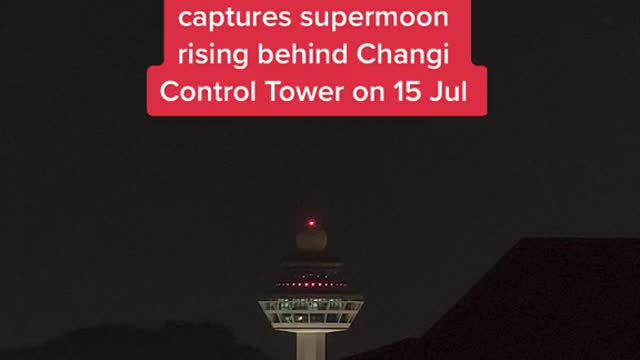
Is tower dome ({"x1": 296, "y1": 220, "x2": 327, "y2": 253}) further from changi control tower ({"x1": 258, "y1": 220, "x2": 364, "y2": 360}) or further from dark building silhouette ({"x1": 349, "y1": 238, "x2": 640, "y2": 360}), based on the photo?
dark building silhouette ({"x1": 349, "y1": 238, "x2": 640, "y2": 360})

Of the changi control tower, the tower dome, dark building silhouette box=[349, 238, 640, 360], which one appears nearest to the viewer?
dark building silhouette box=[349, 238, 640, 360]

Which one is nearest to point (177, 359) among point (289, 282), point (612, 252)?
point (289, 282)

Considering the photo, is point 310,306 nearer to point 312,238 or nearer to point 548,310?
point 312,238

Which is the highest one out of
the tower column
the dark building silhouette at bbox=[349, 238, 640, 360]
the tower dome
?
the tower dome

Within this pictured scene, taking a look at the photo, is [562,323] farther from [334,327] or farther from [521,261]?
[334,327]

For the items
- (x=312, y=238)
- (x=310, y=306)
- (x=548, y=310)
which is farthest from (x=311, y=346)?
(x=548, y=310)

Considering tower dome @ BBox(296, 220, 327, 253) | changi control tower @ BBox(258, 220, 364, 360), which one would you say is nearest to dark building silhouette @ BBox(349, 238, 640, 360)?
tower dome @ BBox(296, 220, 327, 253)
